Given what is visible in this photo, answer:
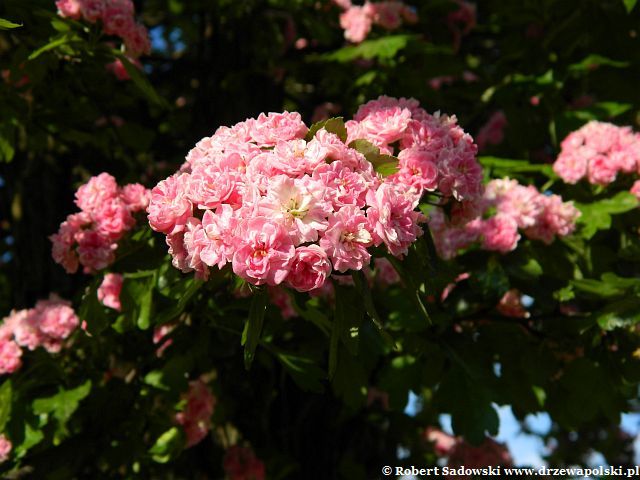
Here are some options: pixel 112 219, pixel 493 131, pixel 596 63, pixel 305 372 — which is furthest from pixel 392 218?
pixel 493 131

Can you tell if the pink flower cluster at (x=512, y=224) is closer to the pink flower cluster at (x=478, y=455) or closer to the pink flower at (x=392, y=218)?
the pink flower at (x=392, y=218)

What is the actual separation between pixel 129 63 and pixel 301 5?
1.50m

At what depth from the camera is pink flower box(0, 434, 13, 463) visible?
2385 mm

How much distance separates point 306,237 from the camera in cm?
142

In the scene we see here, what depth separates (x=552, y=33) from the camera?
129 inches

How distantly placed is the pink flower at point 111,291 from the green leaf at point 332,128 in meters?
1.06

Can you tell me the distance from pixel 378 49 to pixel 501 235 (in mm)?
1169

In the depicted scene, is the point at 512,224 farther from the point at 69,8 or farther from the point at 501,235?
the point at 69,8

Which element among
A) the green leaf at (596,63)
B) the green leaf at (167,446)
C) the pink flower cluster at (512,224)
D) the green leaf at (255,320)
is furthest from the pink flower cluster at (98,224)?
the green leaf at (596,63)

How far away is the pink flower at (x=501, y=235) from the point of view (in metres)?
2.43

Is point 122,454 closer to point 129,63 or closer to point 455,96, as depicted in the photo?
point 129,63

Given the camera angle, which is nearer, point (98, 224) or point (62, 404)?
point (98, 224)

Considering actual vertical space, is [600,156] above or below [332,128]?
below

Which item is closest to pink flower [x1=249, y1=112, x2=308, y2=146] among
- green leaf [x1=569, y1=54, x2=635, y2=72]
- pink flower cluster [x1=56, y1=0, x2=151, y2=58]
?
pink flower cluster [x1=56, y1=0, x2=151, y2=58]
